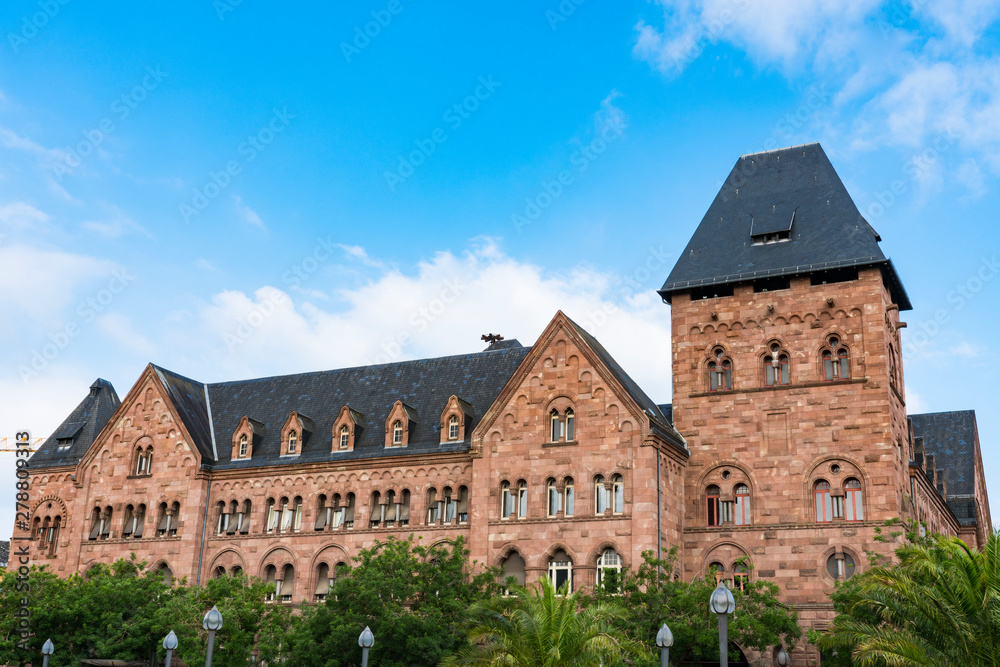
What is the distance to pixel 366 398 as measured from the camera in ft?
223

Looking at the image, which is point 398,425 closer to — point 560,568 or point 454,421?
point 454,421

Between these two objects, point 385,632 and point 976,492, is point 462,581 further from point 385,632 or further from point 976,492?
point 976,492

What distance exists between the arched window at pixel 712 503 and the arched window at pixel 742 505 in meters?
0.89

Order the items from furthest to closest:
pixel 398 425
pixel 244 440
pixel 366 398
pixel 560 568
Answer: pixel 366 398 → pixel 244 440 → pixel 398 425 → pixel 560 568

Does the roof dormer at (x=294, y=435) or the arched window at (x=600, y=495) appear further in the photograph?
the roof dormer at (x=294, y=435)

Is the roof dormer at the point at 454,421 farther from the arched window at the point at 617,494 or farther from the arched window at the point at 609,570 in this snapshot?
the arched window at the point at 609,570

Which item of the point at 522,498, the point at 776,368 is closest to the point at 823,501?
the point at 776,368

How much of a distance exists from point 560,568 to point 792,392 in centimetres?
1501

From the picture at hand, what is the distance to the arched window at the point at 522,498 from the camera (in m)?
55.3

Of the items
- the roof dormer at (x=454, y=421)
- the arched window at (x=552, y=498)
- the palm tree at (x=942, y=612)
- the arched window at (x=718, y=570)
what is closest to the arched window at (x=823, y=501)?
the arched window at (x=718, y=570)

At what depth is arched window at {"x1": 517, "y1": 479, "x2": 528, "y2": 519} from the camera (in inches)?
2178

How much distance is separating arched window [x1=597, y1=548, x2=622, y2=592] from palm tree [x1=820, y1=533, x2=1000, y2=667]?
15.4 m

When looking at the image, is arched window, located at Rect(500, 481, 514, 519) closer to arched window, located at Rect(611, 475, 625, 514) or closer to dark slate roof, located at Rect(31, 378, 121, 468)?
arched window, located at Rect(611, 475, 625, 514)

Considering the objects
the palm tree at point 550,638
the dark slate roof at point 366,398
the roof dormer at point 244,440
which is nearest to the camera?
the palm tree at point 550,638
